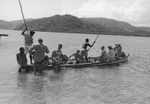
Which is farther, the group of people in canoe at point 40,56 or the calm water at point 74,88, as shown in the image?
the group of people in canoe at point 40,56

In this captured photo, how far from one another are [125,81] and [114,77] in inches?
59.0

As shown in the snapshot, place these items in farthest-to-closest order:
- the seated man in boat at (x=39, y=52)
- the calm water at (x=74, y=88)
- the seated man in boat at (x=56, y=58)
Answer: the seated man in boat at (x=56, y=58), the seated man in boat at (x=39, y=52), the calm water at (x=74, y=88)

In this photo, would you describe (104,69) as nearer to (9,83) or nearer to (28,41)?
(28,41)

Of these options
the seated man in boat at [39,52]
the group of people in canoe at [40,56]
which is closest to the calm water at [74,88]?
the group of people in canoe at [40,56]

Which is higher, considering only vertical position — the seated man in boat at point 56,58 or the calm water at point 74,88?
the seated man in boat at point 56,58

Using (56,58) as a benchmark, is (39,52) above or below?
above

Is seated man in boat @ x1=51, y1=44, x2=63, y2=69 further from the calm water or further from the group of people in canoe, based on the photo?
the calm water

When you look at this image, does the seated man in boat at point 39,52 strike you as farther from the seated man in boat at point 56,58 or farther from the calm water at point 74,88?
the seated man in boat at point 56,58

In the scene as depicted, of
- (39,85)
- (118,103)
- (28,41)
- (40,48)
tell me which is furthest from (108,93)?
(28,41)

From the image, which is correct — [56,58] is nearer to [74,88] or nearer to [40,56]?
[40,56]

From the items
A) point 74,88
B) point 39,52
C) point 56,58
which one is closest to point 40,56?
point 39,52

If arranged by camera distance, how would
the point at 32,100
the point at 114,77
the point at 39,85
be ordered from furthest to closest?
the point at 114,77 → the point at 39,85 → the point at 32,100

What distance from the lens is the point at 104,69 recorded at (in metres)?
25.2

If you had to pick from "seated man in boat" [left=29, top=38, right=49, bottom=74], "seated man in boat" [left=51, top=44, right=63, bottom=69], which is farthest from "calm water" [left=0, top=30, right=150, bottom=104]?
"seated man in boat" [left=29, top=38, right=49, bottom=74]
